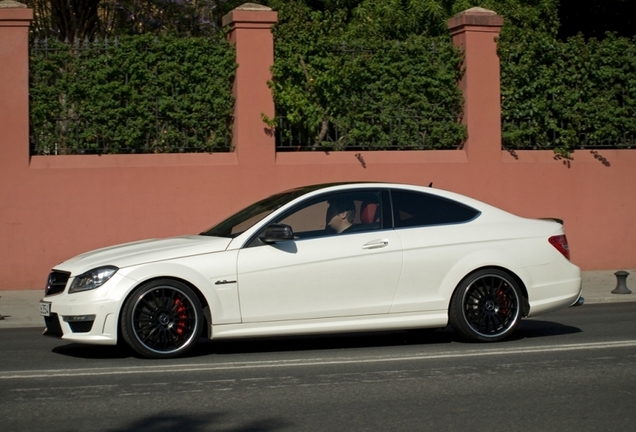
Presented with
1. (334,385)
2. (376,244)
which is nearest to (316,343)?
(376,244)

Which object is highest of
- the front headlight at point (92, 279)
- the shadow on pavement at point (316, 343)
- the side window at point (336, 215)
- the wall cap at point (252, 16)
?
the wall cap at point (252, 16)

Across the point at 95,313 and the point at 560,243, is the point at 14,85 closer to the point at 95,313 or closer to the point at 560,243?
the point at 95,313

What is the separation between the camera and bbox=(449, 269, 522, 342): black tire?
905cm

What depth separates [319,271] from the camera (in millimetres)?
8648

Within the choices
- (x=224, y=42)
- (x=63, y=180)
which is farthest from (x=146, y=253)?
(x=224, y=42)

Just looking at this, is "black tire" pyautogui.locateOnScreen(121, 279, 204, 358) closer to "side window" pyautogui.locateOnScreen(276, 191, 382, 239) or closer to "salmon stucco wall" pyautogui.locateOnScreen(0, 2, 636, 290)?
"side window" pyautogui.locateOnScreen(276, 191, 382, 239)

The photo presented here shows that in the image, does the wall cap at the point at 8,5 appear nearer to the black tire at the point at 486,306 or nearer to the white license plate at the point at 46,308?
the white license plate at the point at 46,308

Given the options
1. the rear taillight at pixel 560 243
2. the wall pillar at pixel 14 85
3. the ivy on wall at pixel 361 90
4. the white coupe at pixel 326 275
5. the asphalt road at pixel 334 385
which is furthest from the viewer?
the ivy on wall at pixel 361 90

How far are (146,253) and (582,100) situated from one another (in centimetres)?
1032

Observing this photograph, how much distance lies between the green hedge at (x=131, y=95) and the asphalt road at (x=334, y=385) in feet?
17.3

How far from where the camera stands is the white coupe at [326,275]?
27.5 ft

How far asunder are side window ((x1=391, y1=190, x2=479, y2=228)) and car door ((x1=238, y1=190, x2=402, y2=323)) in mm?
252

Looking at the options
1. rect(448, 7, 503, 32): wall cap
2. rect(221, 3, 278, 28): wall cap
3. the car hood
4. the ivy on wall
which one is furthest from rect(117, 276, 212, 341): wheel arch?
rect(448, 7, 503, 32): wall cap

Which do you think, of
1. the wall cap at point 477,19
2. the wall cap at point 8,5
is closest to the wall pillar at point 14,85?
the wall cap at point 8,5
